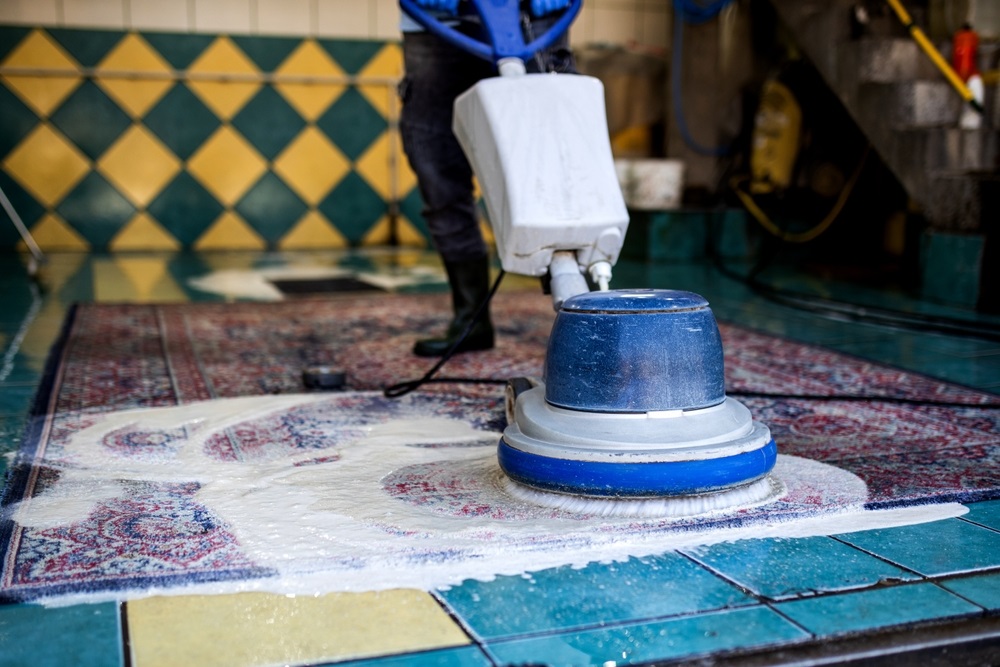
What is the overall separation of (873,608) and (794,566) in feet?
0.35

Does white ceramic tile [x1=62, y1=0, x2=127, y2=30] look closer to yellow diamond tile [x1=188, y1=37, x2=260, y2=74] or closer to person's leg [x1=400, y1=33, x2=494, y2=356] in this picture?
yellow diamond tile [x1=188, y1=37, x2=260, y2=74]

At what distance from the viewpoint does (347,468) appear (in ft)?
4.38

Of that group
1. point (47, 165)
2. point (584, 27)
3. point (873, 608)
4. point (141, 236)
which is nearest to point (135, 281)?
point (141, 236)

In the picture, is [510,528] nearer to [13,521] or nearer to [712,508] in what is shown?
[712,508]

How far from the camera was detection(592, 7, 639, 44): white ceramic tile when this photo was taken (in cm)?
504

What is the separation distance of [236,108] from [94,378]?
3065 mm

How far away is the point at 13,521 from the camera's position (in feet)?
3.68

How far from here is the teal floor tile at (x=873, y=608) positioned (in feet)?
2.91

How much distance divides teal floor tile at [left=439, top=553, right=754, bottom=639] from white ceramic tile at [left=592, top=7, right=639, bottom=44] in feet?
14.2

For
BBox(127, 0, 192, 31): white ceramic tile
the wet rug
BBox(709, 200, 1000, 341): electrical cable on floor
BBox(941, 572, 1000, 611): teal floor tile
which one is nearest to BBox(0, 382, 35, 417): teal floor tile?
the wet rug

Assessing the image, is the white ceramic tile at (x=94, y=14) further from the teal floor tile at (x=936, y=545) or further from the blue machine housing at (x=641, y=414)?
the teal floor tile at (x=936, y=545)

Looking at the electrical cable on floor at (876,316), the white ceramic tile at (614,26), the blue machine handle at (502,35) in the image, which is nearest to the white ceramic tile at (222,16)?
the white ceramic tile at (614,26)

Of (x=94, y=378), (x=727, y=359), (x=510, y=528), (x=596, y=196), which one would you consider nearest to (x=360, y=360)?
(x=94, y=378)

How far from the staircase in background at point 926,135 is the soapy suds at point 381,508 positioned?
1.83 m
